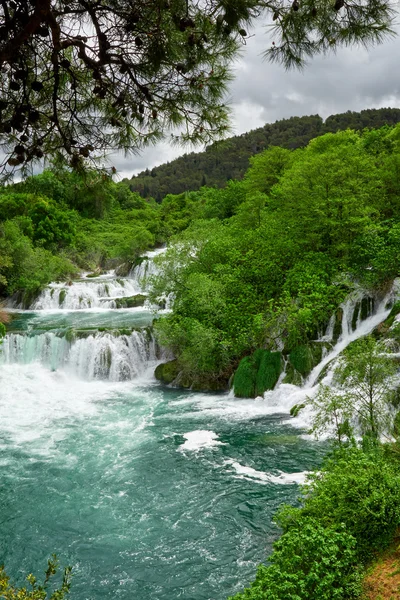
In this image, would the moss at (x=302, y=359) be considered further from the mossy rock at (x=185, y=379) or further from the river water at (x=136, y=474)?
the mossy rock at (x=185, y=379)

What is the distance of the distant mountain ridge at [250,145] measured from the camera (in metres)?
104

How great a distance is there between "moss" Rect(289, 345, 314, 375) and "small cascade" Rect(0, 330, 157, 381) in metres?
7.27

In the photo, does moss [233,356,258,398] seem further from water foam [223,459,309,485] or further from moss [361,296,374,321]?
water foam [223,459,309,485]

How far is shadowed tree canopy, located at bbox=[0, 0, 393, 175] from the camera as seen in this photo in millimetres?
3938

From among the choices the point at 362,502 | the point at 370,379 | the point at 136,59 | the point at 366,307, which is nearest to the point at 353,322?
the point at 366,307

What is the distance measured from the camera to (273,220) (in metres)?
21.8

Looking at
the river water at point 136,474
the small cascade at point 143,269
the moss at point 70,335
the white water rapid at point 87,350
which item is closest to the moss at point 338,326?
the river water at point 136,474

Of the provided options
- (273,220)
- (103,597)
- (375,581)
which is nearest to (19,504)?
(103,597)

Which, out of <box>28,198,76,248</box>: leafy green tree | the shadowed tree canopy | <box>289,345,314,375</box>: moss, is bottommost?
<box>289,345,314,375</box>: moss

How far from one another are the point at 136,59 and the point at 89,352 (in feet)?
57.9

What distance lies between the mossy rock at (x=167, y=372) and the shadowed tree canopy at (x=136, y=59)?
1479cm

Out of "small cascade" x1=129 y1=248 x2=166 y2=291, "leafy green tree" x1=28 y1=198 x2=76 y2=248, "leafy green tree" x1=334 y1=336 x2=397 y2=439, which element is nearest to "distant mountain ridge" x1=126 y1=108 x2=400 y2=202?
"leafy green tree" x1=28 y1=198 x2=76 y2=248

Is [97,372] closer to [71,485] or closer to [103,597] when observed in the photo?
[71,485]

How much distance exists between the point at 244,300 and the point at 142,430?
271 inches
